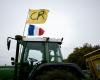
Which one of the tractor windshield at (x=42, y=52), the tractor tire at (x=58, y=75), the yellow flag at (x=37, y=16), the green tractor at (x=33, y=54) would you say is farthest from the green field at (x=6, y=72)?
the tractor tire at (x=58, y=75)

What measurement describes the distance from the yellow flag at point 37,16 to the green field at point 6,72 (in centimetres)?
289

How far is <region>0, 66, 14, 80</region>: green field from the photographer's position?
30.3ft

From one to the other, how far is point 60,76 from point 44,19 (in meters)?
6.29

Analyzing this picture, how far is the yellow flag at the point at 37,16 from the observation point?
11898 mm

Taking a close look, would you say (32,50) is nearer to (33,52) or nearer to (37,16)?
(33,52)

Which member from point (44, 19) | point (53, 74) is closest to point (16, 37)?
point (53, 74)

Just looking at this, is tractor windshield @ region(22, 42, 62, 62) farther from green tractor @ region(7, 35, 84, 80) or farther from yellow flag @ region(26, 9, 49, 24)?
yellow flag @ region(26, 9, 49, 24)

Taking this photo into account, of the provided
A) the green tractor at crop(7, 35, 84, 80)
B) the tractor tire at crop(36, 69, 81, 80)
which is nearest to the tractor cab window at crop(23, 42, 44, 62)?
the green tractor at crop(7, 35, 84, 80)

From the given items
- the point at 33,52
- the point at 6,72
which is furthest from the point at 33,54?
the point at 6,72

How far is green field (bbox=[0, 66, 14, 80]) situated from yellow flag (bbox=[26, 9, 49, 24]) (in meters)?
2.89

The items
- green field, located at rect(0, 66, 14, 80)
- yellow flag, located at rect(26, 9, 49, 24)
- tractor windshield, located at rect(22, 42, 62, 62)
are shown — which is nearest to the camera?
tractor windshield, located at rect(22, 42, 62, 62)

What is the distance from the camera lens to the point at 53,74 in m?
6.21

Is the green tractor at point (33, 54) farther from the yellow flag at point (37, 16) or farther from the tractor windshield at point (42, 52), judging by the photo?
the yellow flag at point (37, 16)

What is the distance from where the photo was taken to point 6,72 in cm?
945
